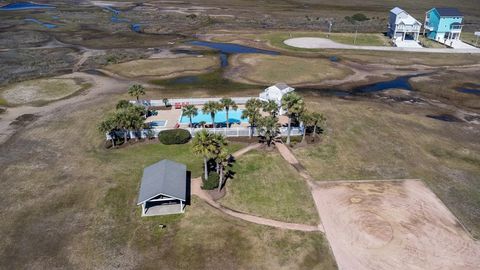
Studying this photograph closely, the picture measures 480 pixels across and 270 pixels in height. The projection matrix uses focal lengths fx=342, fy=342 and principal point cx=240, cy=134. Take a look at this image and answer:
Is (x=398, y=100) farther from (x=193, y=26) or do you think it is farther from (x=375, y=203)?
(x=193, y=26)

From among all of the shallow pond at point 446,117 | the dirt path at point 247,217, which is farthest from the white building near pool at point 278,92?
the shallow pond at point 446,117

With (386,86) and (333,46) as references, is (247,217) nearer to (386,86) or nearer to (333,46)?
(386,86)

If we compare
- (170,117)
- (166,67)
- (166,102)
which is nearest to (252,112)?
(170,117)

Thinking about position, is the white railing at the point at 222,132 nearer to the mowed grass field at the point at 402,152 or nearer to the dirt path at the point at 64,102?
the mowed grass field at the point at 402,152

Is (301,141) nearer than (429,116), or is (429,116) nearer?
(301,141)

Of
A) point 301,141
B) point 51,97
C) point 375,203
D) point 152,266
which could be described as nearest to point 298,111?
point 301,141

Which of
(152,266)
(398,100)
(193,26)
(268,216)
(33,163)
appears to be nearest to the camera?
(152,266)
